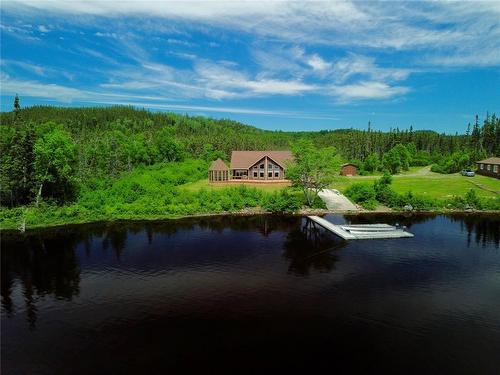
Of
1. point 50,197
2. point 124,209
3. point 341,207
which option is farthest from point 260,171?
point 50,197

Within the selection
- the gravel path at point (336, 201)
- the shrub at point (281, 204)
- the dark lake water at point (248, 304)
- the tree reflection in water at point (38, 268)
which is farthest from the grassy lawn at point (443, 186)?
the tree reflection in water at point (38, 268)

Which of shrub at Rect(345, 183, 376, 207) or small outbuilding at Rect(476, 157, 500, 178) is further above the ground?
small outbuilding at Rect(476, 157, 500, 178)

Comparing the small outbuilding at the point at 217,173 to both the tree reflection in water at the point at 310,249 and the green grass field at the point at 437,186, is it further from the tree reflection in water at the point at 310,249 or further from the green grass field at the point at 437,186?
the tree reflection in water at the point at 310,249

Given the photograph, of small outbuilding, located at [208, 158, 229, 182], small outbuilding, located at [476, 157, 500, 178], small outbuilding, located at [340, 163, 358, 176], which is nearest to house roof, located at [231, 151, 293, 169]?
small outbuilding, located at [208, 158, 229, 182]

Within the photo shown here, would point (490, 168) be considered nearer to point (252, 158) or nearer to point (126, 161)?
point (252, 158)

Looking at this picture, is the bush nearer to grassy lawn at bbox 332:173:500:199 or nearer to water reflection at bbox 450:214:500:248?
grassy lawn at bbox 332:173:500:199

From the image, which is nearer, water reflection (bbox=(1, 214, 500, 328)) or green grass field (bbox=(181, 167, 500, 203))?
water reflection (bbox=(1, 214, 500, 328))
